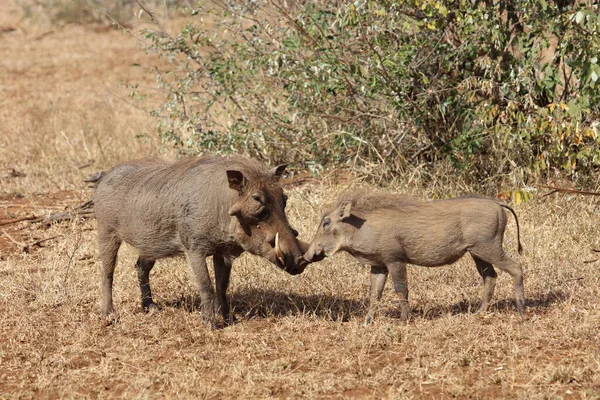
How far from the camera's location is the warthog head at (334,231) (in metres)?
5.14

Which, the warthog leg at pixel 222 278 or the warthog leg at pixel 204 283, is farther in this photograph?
the warthog leg at pixel 222 278

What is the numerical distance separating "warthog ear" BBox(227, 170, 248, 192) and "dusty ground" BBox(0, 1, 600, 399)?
854mm

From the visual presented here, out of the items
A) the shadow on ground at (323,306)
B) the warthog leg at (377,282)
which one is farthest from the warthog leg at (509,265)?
the warthog leg at (377,282)

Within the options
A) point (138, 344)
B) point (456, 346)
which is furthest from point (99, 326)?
point (456, 346)

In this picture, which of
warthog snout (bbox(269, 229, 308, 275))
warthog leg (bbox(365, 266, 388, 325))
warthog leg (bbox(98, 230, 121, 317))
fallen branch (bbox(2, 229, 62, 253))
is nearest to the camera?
warthog snout (bbox(269, 229, 308, 275))

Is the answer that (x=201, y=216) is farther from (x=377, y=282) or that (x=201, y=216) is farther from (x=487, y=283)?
(x=487, y=283)

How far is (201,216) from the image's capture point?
5.04m

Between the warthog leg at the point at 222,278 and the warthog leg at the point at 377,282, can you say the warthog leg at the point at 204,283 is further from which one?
the warthog leg at the point at 377,282

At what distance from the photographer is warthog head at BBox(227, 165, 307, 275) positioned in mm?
4918

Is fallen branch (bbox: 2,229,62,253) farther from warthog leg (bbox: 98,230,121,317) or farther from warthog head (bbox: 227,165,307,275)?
warthog head (bbox: 227,165,307,275)

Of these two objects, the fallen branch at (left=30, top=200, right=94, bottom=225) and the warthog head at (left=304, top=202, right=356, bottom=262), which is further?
the fallen branch at (left=30, top=200, right=94, bottom=225)

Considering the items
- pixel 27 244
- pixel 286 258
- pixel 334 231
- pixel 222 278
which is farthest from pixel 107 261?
pixel 27 244

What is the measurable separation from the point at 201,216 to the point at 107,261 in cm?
94

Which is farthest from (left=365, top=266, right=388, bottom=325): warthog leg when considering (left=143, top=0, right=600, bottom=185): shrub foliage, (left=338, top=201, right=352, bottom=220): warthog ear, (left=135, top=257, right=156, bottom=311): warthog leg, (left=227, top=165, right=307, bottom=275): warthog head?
(left=143, top=0, right=600, bottom=185): shrub foliage
